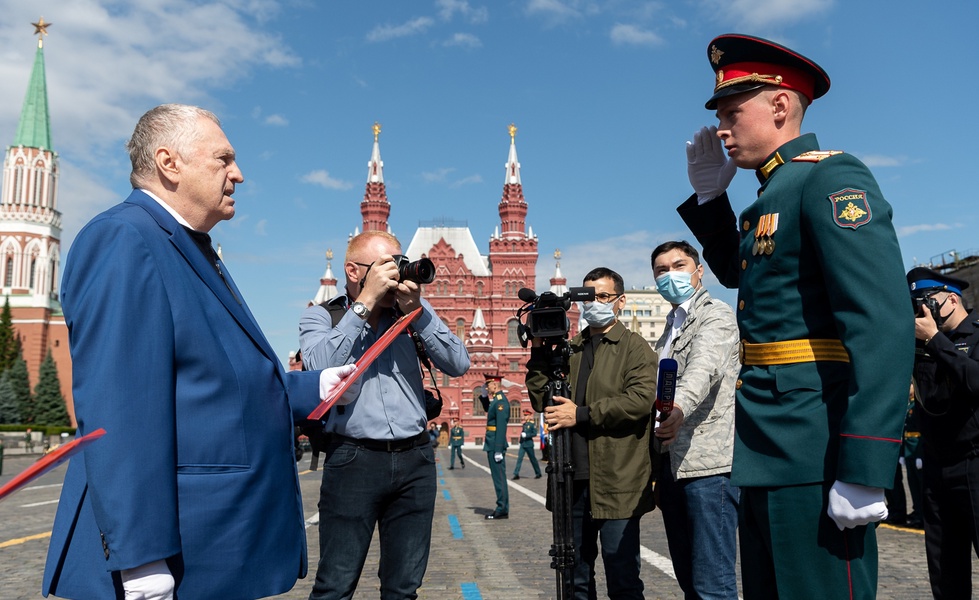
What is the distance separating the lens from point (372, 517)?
11.8 feet

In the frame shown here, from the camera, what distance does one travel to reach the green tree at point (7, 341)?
70.2m

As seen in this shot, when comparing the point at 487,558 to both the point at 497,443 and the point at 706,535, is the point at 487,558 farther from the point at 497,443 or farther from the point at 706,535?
the point at 497,443

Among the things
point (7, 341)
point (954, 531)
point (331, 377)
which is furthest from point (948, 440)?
point (7, 341)

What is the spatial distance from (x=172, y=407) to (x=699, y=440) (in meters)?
2.89

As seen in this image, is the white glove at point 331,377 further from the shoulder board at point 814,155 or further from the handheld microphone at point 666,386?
the shoulder board at point 814,155

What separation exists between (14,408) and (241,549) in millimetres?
69049

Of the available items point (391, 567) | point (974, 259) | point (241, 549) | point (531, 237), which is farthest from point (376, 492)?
point (531, 237)

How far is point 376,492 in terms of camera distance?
3576mm

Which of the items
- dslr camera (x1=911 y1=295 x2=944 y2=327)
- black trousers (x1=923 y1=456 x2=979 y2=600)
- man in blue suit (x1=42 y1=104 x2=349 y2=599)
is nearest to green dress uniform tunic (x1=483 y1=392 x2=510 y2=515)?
black trousers (x1=923 y1=456 x2=979 y2=600)

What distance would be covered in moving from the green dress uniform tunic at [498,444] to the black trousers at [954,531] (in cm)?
685

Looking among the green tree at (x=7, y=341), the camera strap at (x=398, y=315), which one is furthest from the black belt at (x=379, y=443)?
the green tree at (x=7, y=341)

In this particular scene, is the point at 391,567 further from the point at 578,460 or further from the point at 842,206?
the point at 842,206

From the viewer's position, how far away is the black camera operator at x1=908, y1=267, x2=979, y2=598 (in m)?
4.38

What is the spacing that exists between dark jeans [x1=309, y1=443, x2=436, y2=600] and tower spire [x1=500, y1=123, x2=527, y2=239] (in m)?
66.7
